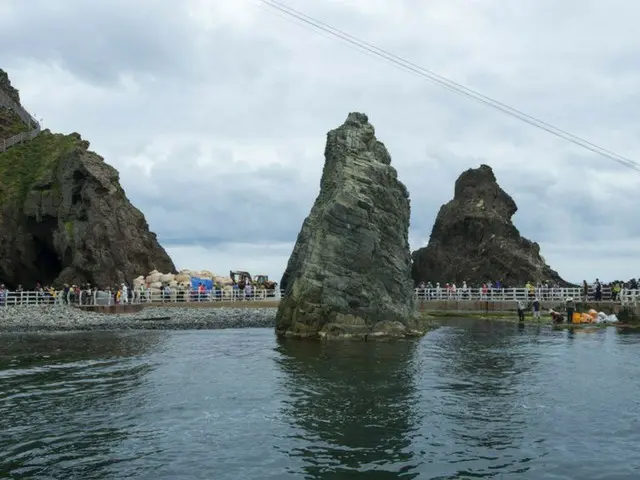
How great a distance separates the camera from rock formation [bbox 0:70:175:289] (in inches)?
2867

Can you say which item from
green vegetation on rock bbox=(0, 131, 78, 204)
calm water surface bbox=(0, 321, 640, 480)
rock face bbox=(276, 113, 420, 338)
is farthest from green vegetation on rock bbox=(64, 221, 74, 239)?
calm water surface bbox=(0, 321, 640, 480)

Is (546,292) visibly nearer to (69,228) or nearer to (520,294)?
(520,294)

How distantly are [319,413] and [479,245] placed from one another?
72.2m

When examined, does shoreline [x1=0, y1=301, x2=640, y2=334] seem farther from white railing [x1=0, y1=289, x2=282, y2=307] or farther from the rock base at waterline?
the rock base at waterline

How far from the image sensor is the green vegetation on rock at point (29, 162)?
8019 cm

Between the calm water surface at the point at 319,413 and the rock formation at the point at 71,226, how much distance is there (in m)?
38.7

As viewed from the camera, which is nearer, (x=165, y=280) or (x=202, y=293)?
(x=202, y=293)

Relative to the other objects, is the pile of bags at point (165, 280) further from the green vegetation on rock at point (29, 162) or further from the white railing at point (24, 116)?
the white railing at point (24, 116)

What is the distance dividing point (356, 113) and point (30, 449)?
40.9m

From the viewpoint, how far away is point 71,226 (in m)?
74.4

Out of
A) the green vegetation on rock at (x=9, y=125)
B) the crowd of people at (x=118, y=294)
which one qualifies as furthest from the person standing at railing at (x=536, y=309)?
the green vegetation on rock at (x=9, y=125)

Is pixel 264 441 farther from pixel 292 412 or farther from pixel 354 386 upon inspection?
pixel 354 386

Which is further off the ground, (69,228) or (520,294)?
(69,228)

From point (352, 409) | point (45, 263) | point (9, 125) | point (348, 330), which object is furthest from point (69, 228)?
point (352, 409)
